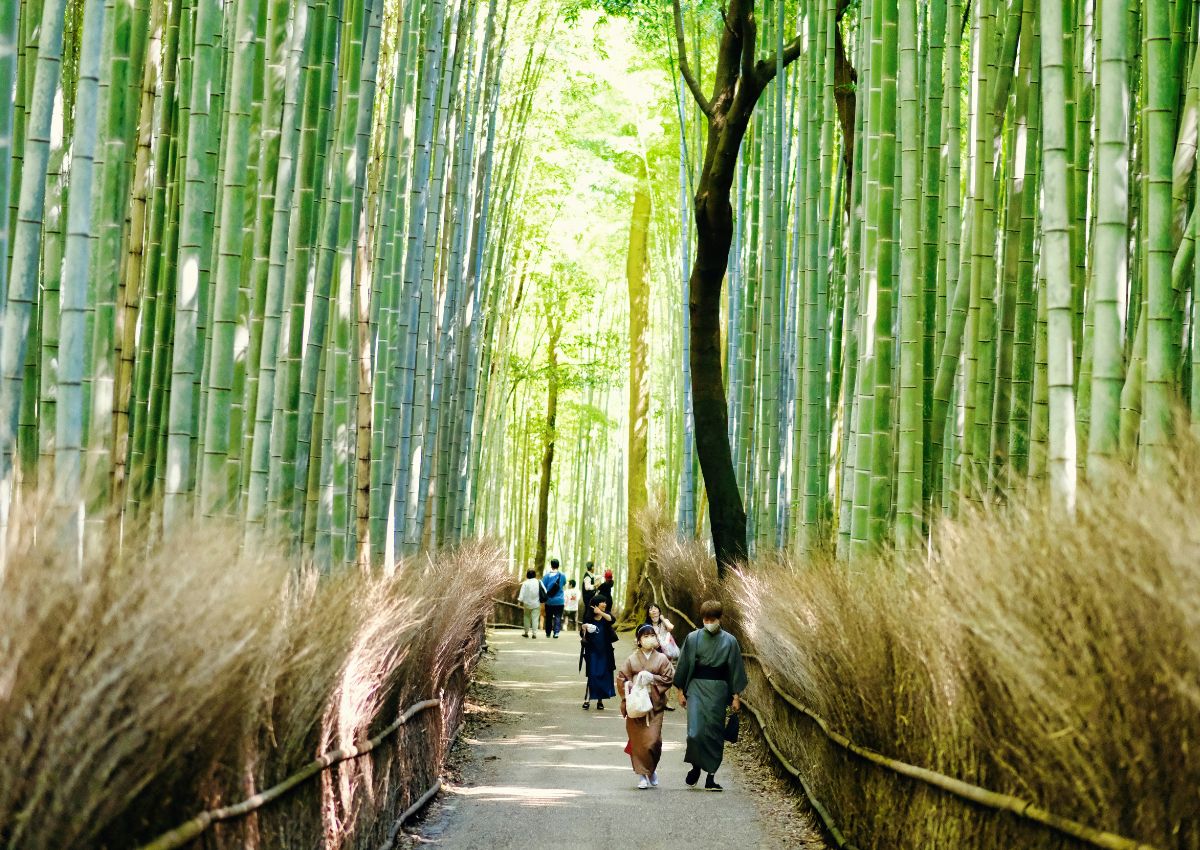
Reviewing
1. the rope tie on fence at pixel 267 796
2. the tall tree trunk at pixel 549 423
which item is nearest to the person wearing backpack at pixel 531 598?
the tall tree trunk at pixel 549 423

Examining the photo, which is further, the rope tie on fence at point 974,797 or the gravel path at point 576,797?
the gravel path at point 576,797

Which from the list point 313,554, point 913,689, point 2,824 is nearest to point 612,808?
point 313,554

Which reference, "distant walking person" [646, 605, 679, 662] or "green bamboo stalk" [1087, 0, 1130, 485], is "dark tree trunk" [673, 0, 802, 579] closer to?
"distant walking person" [646, 605, 679, 662]

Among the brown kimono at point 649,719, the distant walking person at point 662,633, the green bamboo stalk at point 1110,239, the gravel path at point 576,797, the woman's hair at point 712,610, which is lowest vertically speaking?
the gravel path at point 576,797

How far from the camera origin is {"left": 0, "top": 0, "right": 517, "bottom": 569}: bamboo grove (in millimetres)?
3525

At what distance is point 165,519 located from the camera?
13.7ft

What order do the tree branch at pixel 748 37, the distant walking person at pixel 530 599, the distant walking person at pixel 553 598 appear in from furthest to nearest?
the distant walking person at pixel 553 598, the distant walking person at pixel 530 599, the tree branch at pixel 748 37

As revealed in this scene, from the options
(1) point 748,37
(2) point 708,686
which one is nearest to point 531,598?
(1) point 748,37

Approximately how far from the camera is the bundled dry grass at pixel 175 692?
228 centimetres

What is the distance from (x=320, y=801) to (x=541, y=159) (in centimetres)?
1313

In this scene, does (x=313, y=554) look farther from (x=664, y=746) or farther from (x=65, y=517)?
(x=664, y=746)

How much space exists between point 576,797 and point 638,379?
12.4 m

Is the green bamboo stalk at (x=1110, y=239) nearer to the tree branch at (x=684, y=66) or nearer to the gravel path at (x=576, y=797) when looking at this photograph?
the gravel path at (x=576, y=797)

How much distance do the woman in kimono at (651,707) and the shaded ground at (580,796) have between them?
12 centimetres
